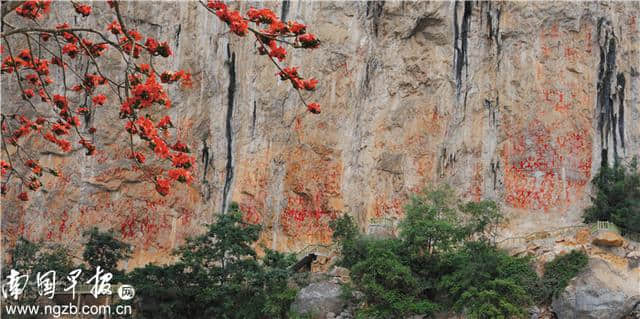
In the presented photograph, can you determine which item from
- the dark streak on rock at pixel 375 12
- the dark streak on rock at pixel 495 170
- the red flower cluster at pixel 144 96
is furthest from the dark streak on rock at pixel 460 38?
the red flower cluster at pixel 144 96

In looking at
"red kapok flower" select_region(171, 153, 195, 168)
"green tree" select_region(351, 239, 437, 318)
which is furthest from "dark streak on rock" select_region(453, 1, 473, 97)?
"red kapok flower" select_region(171, 153, 195, 168)

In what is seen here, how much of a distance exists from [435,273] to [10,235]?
36.2 ft

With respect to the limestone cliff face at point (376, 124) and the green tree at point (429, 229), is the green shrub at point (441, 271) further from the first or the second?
the limestone cliff face at point (376, 124)

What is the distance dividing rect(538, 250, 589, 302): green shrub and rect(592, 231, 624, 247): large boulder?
0.63 m

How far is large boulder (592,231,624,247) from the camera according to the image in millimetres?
16031

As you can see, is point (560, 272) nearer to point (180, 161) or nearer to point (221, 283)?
point (221, 283)

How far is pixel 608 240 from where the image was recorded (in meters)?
16.0

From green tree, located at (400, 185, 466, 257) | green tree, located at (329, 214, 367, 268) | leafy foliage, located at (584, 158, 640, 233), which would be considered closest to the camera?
green tree, located at (400, 185, 466, 257)

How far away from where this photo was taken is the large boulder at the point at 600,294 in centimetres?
1478

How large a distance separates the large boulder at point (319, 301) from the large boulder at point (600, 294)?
13.8 feet

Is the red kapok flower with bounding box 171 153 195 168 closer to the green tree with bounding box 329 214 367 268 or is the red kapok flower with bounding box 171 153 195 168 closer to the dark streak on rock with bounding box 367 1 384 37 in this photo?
the green tree with bounding box 329 214 367 268

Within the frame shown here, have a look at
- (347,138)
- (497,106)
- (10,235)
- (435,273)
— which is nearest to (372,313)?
(435,273)

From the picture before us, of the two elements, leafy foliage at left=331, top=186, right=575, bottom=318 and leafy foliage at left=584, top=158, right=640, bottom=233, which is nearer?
leafy foliage at left=331, top=186, right=575, bottom=318

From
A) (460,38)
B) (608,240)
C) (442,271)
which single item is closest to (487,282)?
(442,271)
